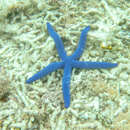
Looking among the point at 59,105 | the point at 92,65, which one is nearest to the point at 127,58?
the point at 92,65

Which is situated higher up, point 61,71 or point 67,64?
point 67,64

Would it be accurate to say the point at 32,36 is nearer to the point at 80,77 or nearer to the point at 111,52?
the point at 80,77

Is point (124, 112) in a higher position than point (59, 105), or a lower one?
lower

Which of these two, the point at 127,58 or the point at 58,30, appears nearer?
the point at 127,58

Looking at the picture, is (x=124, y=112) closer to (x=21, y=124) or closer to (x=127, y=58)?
(x=127, y=58)

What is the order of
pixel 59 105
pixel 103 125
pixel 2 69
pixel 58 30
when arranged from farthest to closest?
pixel 58 30 → pixel 2 69 → pixel 59 105 → pixel 103 125

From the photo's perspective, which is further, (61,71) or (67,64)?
(61,71)

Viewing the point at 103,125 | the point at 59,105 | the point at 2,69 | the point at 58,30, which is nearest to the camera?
the point at 103,125

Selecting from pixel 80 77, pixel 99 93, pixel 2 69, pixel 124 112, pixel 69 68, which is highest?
pixel 2 69

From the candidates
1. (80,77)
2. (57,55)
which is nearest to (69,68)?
(80,77)
